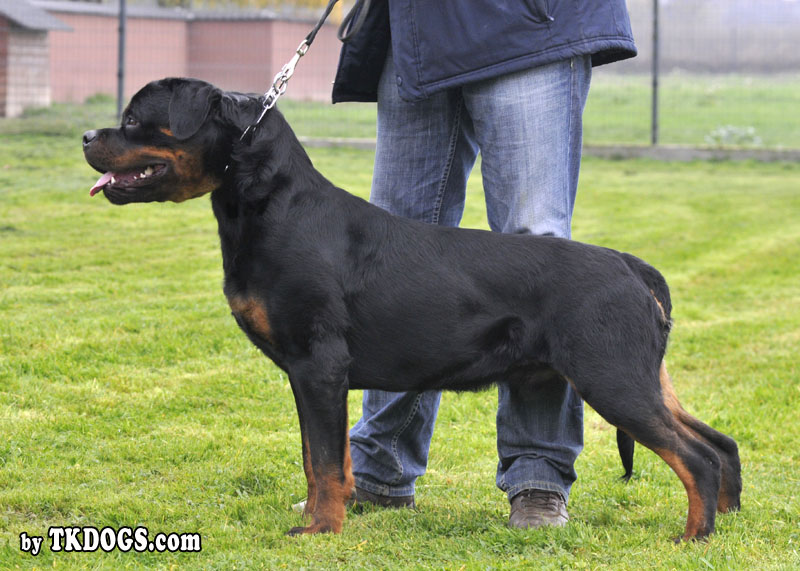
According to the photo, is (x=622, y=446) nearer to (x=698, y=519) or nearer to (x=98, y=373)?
(x=698, y=519)

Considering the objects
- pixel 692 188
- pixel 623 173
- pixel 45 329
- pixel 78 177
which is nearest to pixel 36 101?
pixel 78 177

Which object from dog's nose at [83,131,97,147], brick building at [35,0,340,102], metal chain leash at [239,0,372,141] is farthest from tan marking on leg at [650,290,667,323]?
brick building at [35,0,340,102]

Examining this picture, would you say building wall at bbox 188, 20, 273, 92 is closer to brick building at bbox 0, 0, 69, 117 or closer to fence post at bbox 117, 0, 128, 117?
brick building at bbox 0, 0, 69, 117

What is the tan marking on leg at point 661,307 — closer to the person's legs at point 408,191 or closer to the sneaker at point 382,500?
the person's legs at point 408,191

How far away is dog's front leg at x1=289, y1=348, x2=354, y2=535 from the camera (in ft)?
10.5

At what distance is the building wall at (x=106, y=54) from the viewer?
1689cm

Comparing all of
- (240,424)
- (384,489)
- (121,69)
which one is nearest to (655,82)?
(121,69)

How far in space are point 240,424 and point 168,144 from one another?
1.75m

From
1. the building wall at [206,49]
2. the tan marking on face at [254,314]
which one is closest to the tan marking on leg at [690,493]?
the tan marking on face at [254,314]

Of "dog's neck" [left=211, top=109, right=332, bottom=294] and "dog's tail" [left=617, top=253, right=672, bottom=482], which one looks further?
"dog's tail" [left=617, top=253, right=672, bottom=482]

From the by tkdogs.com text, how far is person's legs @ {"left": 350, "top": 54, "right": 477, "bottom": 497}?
802mm

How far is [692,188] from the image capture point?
12.1 metres

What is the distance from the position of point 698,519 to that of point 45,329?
394cm

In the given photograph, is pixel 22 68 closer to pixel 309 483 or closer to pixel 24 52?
pixel 24 52
